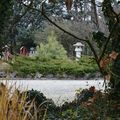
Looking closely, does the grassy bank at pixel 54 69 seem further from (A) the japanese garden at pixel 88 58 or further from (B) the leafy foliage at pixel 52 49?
(A) the japanese garden at pixel 88 58

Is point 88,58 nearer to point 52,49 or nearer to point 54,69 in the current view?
point 54,69

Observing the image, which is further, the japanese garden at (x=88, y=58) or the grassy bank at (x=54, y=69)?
the grassy bank at (x=54, y=69)

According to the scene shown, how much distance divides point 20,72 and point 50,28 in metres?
11.7

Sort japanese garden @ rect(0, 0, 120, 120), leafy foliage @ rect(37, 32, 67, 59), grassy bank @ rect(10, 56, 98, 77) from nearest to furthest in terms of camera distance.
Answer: japanese garden @ rect(0, 0, 120, 120) → grassy bank @ rect(10, 56, 98, 77) → leafy foliage @ rect(37, 32, 67, 59)

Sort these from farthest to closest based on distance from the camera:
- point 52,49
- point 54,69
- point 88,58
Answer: point 52,49 < point 54,69 < point 88,58

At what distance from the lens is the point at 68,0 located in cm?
275

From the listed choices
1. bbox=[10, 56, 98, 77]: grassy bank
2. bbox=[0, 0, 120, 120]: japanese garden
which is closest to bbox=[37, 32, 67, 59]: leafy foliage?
bbox=[10, 56, 98, 77]: grassy bank

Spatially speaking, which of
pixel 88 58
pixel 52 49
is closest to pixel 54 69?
pixel 52 49

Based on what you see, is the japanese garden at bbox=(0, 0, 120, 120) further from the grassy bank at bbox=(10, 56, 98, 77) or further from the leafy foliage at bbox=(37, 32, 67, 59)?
the leafy foliage at bbox=(37, 32, 67, 59)

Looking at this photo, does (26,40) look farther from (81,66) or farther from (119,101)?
(119,101)

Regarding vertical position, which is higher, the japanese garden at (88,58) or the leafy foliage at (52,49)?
the leafy foliage at (52,49)

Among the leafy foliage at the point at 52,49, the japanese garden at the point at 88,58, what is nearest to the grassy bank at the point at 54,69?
the leafy foliage at the point at 52,49

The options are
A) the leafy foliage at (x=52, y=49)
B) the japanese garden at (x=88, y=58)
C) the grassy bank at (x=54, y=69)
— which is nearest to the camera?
the japanese garden at (x=88, y=58)

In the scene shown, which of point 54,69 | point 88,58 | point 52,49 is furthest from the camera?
point 52,49
